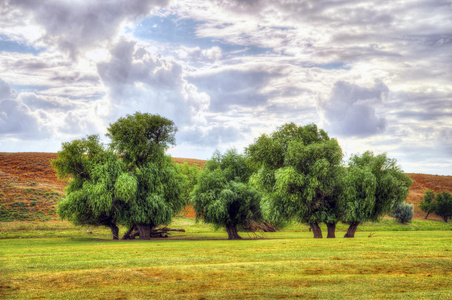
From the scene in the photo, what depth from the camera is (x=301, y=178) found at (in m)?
43.9

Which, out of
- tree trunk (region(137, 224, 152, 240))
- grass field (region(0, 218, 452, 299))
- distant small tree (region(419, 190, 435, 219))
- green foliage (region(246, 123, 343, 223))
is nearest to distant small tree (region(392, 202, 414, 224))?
distant small tree (region(419, 190, 435, 219))

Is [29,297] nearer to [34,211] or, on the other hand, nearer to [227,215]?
[227,215]

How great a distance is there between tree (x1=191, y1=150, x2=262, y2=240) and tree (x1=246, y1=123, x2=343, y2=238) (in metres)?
4.48

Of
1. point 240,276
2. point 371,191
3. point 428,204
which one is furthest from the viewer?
point 428,204

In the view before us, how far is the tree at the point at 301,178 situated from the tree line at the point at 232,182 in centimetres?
12

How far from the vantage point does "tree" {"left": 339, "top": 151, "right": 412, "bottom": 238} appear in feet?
148

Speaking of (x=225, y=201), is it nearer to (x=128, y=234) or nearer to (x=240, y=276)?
(x=128, y=234)

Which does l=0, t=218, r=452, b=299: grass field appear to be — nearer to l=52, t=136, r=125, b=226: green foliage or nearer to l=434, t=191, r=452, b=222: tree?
l=52, t=136, r=125, b=226: green foliage

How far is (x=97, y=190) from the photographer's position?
4778 centimetres

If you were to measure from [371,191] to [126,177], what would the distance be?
95.9 ft

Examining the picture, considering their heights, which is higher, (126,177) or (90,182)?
(126,177)

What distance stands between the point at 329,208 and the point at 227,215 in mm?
13243

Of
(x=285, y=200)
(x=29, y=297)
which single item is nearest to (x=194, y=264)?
(x=29, y=297)

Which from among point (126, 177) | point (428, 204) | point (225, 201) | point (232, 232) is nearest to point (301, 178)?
point (225, 201)
